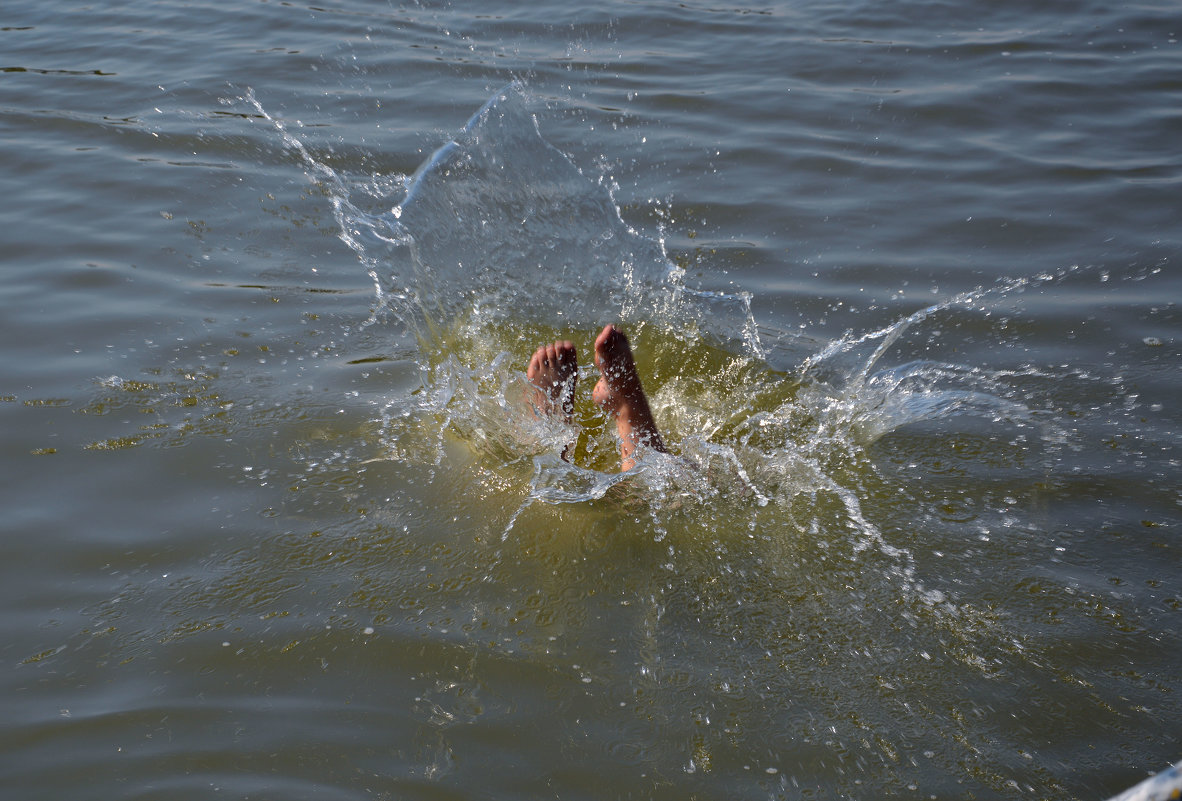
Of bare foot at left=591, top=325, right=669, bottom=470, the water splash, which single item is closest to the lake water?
the water splash

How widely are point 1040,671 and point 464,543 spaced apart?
1.76 metres

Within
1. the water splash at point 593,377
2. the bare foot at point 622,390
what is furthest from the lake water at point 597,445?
the bare foot at point 622,390

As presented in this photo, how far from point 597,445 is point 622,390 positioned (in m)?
0.25

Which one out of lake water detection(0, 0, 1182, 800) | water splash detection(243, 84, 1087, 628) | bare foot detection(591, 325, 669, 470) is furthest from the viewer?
bare foot detection(591, 325, 669, 470)

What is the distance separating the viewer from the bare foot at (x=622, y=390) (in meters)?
3.91

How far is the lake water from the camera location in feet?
8.66

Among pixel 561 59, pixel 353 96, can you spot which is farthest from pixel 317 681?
pixel 561 59

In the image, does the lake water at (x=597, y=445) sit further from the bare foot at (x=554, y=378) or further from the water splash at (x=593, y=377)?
the bare foot at (x=554, y=378)

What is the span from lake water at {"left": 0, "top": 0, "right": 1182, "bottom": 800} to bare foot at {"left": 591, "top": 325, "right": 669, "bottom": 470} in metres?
0.16

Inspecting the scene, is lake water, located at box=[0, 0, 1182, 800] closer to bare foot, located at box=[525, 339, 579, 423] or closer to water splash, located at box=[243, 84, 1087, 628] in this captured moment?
water splash, located at box=[243, 84, 1087, 628]

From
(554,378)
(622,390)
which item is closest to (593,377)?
(554,378)

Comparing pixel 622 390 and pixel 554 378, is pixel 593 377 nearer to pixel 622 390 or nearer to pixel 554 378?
pixel 554 378

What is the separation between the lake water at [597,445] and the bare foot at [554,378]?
7.1 inches

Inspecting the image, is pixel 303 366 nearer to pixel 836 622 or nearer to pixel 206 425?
pixel 206 425
